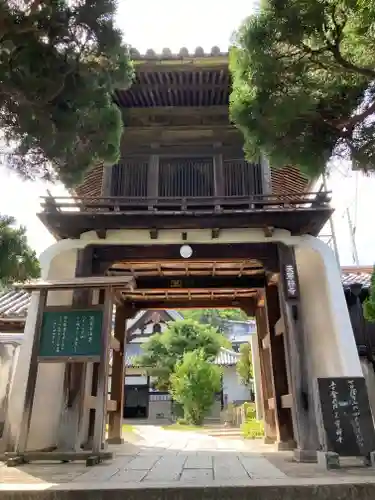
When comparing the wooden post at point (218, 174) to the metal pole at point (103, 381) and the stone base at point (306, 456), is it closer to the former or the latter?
the metal pole at point (103, 381)

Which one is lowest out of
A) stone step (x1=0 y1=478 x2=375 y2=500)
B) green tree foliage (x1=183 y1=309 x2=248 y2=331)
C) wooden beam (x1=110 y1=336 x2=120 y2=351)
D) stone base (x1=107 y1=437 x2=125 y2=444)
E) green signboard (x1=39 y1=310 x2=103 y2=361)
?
stone step (x1=0 y1=478 x2=375 y2=500)

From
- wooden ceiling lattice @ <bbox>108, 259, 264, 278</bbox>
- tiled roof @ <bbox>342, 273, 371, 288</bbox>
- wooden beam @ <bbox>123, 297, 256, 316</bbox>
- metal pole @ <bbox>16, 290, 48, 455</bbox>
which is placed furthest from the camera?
tiled roof @ <bbox>342, 273, 371, 288</bbox>

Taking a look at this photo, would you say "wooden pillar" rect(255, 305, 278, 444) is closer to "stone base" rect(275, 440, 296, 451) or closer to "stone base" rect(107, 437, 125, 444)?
"stone base" rect(275, 440, 296, 451)

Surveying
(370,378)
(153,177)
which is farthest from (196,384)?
(153,177)

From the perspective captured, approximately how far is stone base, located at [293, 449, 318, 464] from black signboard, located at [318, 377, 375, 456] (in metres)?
1.06

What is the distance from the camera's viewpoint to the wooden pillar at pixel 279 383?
353 inches

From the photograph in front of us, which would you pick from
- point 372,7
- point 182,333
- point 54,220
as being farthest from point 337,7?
point 182,333

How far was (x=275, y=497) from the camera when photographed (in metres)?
3.91

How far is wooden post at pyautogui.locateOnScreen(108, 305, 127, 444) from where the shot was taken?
11062mm

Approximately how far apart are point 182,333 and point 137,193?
1770 cm

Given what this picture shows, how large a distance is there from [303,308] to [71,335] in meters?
5.26

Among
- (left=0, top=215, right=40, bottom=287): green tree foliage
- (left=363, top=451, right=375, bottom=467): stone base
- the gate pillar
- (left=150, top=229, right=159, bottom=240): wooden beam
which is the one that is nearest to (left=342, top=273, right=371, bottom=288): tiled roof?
the gate pillar

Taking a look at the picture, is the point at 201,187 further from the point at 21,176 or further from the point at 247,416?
the point at 247,416

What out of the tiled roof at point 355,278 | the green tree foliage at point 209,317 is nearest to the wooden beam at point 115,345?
the tiled roof at point 355,278
